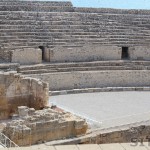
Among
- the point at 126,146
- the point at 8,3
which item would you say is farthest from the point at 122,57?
→ the point at 126,146

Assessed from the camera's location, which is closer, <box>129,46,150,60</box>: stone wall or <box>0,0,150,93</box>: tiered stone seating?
<box>0,0,150,93</box>: tiered stone seating

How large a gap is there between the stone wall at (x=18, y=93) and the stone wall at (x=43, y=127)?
2.39 m

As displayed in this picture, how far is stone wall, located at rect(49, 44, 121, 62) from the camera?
19.4 meters

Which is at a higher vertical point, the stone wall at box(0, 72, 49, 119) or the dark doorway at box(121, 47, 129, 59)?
the dark doorway at box(121, 47, 129, 59)

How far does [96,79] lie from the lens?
19125 millimetres

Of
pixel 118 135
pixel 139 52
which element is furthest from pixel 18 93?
pixel 139 52

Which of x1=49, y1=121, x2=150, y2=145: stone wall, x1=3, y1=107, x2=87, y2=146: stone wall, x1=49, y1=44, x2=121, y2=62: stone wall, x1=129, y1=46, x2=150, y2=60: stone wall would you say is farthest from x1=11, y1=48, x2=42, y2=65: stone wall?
x1=49, y1=121, x2=150, y2=145: stone wall

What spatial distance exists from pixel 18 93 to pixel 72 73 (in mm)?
4372

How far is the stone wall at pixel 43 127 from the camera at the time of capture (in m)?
10.6

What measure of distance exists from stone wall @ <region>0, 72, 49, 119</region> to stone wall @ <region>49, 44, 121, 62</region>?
4505 millimetres

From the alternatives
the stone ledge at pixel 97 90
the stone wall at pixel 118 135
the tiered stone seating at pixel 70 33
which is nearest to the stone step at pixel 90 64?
the tiered stone seating at pixel 70 33

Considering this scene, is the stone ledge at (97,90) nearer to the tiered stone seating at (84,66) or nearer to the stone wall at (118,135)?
the tiered stone seating at (84,66)

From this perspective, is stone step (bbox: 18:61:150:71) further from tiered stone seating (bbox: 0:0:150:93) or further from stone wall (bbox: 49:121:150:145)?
stone wall (bbox: 49:121:150:145)

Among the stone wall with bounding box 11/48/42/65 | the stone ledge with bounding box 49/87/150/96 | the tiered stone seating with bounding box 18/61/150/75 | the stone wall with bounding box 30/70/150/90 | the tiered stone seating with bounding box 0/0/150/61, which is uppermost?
the tiered stone seating with bounding box 0/0/150/61
